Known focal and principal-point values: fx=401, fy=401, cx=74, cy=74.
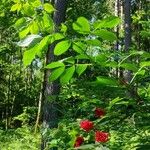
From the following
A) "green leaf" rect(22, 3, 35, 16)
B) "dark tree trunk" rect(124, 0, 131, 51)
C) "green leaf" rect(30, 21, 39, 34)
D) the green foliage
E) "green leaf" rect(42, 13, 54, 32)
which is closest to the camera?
"green leaf" rect(42, 13, 54, 32)

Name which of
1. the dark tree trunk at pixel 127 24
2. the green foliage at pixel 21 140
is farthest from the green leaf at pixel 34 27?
the dark tree trunk at pixel 127 24

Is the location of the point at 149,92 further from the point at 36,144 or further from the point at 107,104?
the point at 36,144

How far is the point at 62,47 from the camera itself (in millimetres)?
1228

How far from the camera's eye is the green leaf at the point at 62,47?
1207mm

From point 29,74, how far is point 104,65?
3577cm

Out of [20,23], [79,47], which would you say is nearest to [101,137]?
[79,47]

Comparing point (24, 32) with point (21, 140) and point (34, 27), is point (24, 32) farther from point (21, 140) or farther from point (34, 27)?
point (21, 140)

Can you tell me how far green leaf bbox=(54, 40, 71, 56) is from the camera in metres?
1.21

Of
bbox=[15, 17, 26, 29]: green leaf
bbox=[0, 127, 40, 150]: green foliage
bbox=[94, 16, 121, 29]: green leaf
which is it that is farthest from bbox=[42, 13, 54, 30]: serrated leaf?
bbox=[0, 127, 40, 150]: green foliage

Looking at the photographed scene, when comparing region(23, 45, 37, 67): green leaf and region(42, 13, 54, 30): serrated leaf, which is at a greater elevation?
region(42, 13, 54, 30): serrated leaf

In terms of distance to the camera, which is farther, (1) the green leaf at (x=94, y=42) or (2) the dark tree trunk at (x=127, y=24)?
(2) the dark tree trunk at (x=127, y=24)

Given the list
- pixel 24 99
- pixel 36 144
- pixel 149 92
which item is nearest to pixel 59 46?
pixel 149 92

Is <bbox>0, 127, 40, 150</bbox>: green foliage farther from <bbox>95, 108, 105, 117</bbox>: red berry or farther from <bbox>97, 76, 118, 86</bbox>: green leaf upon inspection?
<bbox>97, 76, 118, 86</bbox>: green leaf

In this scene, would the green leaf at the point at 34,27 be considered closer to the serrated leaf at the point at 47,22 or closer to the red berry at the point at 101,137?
the serrated leaf at the point at 47,22
